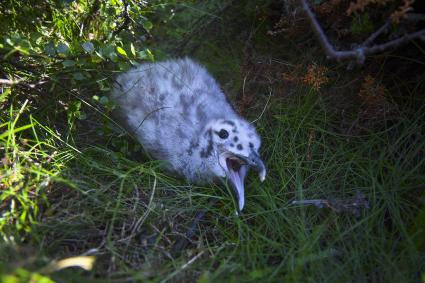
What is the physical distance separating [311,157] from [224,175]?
2.08 feet

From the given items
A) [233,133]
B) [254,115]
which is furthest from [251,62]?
[233,133]

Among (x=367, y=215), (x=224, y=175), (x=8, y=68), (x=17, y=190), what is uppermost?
(x=8, y=68)

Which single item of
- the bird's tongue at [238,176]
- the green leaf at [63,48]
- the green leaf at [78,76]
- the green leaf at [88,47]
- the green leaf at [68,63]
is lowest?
the bird's tongue at [238,176]

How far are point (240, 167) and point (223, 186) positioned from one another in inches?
6.7

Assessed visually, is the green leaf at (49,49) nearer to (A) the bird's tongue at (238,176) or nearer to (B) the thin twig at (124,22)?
(B) the thin twig at (124,22)

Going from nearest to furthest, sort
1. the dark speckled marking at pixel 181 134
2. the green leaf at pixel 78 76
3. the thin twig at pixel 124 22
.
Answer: the green leaf at pixel 78 76 → the dark speckled marking at pixel 181 134 → the thin twig at pixel 124 22

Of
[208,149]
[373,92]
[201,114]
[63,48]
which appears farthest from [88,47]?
[373,92]

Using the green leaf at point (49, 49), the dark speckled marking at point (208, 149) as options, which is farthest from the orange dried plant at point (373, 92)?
the green leaf at point (49, 49)

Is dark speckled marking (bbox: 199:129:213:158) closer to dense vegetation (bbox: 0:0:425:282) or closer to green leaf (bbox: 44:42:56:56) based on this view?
dense vegetation (bbox: 0:0:425:282)

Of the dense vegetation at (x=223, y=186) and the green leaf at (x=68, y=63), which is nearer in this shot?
the dense vegetation at (x=223, y=186)

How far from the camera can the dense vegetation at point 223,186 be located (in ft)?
7.19

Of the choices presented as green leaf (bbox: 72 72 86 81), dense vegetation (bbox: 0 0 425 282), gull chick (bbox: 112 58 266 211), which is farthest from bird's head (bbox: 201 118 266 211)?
green leaf (bbox: 72 72 86 81)

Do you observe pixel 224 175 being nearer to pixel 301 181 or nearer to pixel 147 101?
pixel 301 181

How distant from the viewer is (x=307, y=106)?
122 inches
